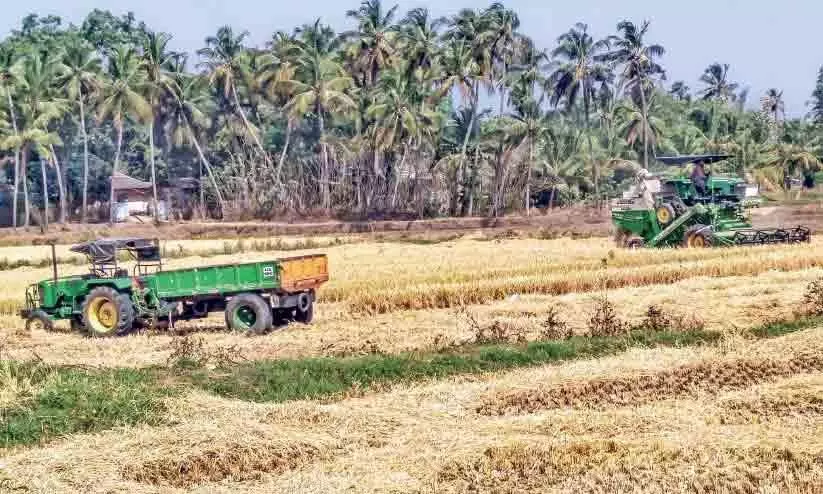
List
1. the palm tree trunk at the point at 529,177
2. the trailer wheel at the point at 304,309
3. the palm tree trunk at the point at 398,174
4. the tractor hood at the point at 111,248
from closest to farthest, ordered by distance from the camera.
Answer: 1. the trailer wheel at the point at 304,309
2. the tractor hood at the point at 111,248
3. the palm tree trunk at the point at 529,177
4. the palm tree trunk at the point at 398,174

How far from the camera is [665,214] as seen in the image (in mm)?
33250

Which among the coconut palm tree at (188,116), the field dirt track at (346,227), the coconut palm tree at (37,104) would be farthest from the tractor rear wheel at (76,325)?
the coconut palm tree at (188,116)

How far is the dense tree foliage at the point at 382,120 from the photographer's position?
58.4 m

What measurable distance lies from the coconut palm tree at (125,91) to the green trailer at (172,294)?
39899mm

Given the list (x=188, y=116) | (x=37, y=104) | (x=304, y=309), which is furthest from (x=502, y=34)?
(x=304, y=309)

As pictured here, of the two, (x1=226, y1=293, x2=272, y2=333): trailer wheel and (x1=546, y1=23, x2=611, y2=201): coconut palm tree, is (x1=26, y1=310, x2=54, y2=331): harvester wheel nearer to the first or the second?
(x1=226, y1=293, x2=272, y2=333): trailer wheel

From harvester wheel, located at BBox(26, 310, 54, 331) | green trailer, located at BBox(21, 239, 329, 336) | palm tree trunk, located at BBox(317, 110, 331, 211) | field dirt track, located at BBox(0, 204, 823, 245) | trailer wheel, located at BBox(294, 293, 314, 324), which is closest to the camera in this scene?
green trailer, located at BBox(21, 239, 329, 336)

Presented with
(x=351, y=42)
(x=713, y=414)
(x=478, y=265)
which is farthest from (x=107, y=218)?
(x=713, y=414)

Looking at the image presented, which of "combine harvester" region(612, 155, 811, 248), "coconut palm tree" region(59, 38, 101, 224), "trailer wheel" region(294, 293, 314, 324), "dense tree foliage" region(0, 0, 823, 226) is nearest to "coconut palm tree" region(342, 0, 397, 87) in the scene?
"dense tree foliage" region(0, 0, 823, 226)

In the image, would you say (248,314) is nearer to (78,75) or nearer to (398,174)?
(398,174)

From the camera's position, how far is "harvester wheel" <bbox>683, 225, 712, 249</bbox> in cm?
3200

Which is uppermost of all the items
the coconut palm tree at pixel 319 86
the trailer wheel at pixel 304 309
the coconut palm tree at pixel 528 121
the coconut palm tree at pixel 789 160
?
the coconut palm tree at pixel 319 86

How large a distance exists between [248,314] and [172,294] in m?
1.54

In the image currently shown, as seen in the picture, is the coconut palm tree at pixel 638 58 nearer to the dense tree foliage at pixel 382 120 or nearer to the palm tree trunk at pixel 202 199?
the dense tree foliage at pixel 382 120
